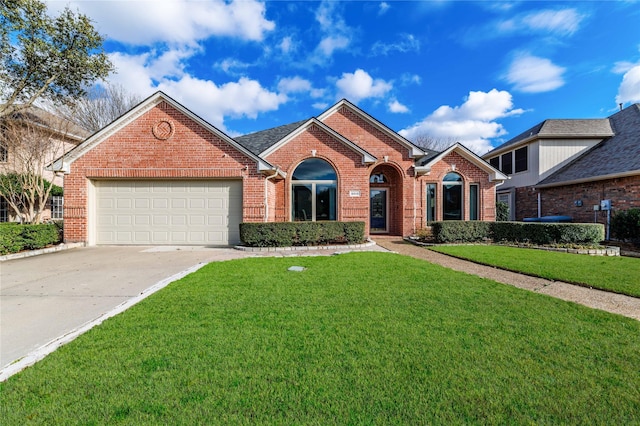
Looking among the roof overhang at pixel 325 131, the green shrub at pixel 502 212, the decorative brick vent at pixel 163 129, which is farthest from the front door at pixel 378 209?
the decorative brick vent at pixel 163 129

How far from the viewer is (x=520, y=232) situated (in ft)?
36.8

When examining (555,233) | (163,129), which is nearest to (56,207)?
(163,129)

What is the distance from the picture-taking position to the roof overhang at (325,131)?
1252 centimetres

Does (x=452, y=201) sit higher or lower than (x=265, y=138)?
lower

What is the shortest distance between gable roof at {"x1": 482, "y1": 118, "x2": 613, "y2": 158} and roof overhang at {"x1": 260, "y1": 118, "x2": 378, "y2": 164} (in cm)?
1272

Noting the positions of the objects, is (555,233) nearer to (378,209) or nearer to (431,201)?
(431,201)

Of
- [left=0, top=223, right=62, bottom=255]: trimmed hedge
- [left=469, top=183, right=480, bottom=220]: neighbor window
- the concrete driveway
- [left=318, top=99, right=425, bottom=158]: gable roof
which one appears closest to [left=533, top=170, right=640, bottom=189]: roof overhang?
[left=469, top=183, right=480, bottom=220]: neighbor window

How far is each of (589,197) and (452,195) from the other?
23.0 feet

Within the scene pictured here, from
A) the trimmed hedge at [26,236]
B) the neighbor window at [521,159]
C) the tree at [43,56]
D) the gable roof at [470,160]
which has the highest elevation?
the tree at [43,56]

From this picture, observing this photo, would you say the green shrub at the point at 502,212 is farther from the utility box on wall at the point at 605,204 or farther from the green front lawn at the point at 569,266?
the green front lawn at the point at 569,266

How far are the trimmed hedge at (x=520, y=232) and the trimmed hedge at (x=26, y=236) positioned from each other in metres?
14.6

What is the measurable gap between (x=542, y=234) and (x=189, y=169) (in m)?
13.6

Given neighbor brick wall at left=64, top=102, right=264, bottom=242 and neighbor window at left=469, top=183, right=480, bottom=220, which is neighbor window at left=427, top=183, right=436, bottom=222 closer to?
neighbor window at left=469, top=183, right=480, bottom=220

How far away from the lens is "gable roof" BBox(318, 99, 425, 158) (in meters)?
14.1
